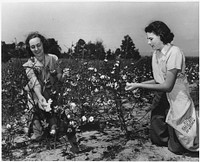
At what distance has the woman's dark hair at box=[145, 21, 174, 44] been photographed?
2139 millimetres

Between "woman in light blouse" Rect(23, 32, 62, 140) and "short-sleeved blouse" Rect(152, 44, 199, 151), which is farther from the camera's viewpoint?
"woman in light blouse" Rect(23, 32, 62, 140)

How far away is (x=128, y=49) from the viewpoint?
239 cm

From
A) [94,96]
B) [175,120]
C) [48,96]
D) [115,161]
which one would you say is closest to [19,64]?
[48,96]

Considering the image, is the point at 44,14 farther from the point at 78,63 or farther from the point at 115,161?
the point at 115,161

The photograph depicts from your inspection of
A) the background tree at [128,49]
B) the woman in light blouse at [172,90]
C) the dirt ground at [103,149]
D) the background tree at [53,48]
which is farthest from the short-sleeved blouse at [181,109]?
the background tree at [53,48]

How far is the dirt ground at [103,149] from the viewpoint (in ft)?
7.14

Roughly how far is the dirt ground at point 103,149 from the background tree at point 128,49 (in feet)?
2.29

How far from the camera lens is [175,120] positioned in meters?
2.15

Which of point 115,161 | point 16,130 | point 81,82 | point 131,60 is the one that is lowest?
point 115,161

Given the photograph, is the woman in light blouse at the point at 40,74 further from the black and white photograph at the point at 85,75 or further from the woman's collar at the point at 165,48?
the woman's collar at the point at 165,48

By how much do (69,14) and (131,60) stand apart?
2.37ft

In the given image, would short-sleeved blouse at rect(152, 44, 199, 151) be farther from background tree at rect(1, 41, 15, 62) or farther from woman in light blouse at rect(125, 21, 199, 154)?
background tree at rect(1, 41, 15, 62)

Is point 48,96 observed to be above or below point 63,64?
below

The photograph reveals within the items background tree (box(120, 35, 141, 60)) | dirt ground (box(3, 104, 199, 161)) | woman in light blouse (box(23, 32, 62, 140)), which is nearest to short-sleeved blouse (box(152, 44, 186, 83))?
background tree (box(120, 35, 141, 60))
